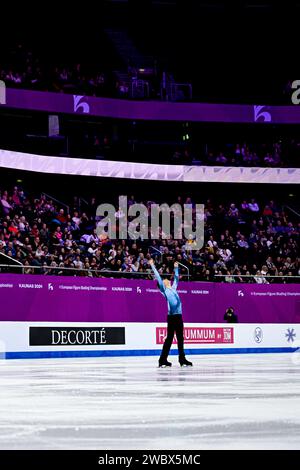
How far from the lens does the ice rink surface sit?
6.42 metres

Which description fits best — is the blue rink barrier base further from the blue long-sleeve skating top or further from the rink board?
the blue long-sleeve skating top

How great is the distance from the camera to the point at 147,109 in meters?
46.4

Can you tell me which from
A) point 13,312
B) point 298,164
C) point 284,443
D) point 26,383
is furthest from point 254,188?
point 284,443

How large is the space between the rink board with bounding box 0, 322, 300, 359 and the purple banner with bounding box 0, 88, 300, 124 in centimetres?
1393

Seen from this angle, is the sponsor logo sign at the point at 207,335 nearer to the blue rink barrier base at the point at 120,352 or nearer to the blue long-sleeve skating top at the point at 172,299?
the blue rink barrier base at the point at 120,352

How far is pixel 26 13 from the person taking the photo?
4906 centimetres

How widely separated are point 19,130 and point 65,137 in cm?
240

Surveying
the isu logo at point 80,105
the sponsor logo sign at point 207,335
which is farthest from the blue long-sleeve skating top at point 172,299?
the isu logo at point 80,105

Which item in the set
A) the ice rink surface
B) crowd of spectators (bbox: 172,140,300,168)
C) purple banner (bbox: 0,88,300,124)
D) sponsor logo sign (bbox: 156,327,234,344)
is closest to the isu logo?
purple banner (bbox: 0,88,300,124)

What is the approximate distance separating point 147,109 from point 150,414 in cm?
3859

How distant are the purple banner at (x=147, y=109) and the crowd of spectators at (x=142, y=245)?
4.33 metres

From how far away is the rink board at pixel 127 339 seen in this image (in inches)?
1133

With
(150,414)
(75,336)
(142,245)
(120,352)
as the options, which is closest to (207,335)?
(120,352)
